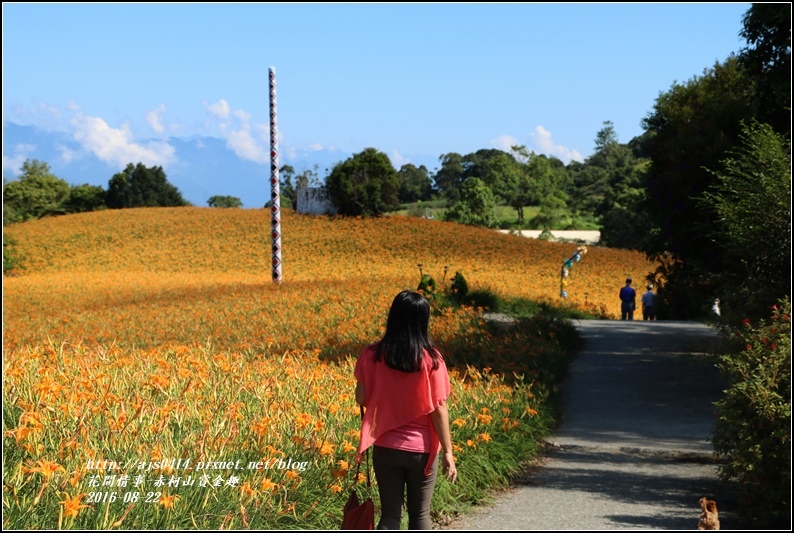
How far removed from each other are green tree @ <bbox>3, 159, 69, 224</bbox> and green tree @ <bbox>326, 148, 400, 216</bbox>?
30.6m

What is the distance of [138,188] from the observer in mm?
77188

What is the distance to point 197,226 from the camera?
56562mm

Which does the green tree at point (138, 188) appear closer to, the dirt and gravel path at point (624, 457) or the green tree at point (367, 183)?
the green tree at point (367, 183)

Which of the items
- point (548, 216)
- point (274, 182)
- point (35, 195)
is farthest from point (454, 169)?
point (274, 182)

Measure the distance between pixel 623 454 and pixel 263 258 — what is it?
131ft

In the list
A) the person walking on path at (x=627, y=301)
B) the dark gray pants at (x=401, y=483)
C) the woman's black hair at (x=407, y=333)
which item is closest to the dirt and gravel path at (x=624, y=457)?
the dark gray pants at (x=401, y=483)

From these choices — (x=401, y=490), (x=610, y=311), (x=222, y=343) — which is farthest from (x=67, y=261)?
(x=401, y=490)

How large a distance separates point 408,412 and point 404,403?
0.18ft

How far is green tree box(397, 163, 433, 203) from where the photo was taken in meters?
116

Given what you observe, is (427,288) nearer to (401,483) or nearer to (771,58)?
(771,58)

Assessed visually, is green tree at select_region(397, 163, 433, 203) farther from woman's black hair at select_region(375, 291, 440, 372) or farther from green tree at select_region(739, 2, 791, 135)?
woman's black hair at select_region(375, 291, 440, 372)

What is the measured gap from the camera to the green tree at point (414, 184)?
116m

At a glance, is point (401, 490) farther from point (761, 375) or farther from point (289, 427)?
point (761, 375)

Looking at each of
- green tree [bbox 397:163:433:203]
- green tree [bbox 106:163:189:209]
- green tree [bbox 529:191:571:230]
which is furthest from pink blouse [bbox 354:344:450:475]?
green tree [bbox 397:163:433:203]
